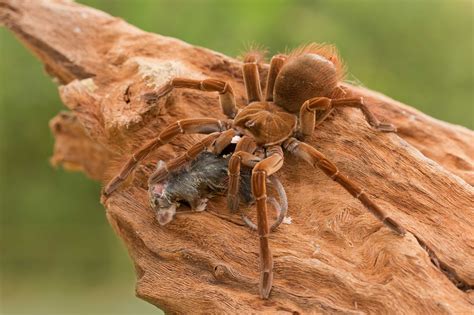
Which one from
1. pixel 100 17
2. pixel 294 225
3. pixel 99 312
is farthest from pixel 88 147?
pixel 294 225

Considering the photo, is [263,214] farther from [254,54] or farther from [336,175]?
[254,54]

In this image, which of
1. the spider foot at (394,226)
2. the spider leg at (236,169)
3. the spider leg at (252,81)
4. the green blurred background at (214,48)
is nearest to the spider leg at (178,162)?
the spider leg at (236,169)

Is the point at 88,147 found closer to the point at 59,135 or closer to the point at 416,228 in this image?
the point at 59,135

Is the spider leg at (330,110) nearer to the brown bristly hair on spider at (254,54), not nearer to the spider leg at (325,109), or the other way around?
the spider leg at (325,109)

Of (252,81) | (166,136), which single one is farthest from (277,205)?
(252,81)

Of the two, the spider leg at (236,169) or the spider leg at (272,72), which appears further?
the spider leg at (272,72)

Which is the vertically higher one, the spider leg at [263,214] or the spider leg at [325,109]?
the spider leg at [325,109]

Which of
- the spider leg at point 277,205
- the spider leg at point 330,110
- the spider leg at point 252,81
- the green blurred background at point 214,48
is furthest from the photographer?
the green blurred background at point 214,48
